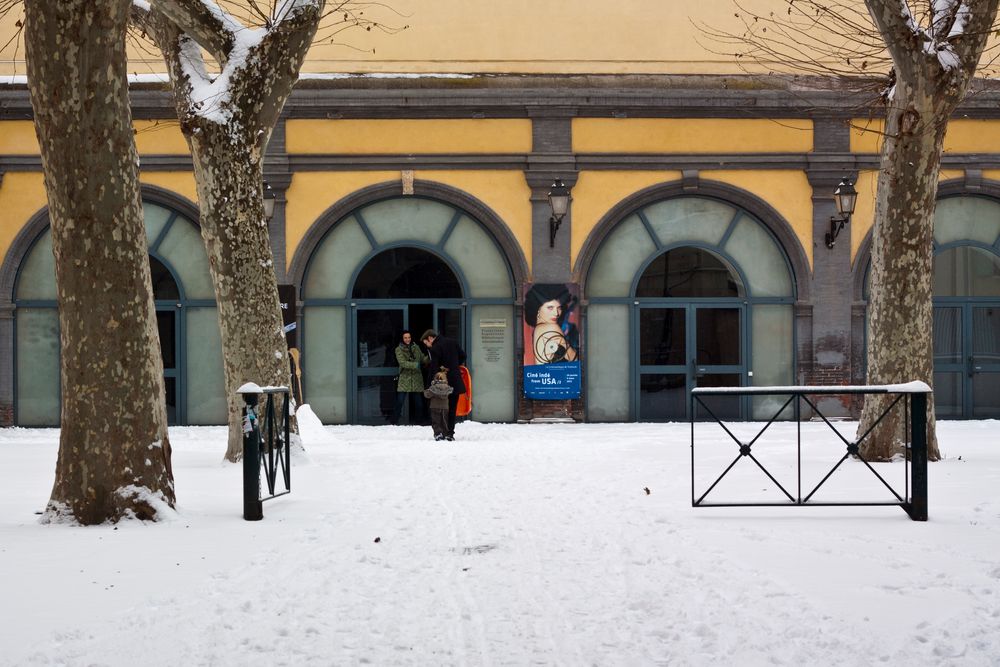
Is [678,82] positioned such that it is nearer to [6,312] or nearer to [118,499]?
[6,312]

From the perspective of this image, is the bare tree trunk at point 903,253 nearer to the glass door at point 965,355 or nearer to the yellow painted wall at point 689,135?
the yellow painted wall at point 689,135

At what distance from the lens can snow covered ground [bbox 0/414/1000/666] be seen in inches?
197

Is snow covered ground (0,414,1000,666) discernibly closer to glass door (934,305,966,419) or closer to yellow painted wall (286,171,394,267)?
yellow painted wall (286,171,394,267)

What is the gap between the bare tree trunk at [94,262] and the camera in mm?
7973

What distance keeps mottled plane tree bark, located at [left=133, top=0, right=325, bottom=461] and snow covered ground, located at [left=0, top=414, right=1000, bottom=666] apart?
5.60 feet

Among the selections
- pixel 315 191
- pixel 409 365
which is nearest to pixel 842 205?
pixel 409 365

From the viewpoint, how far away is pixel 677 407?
1995 centimetres

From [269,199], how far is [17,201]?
436 cm

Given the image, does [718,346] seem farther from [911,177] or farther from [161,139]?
[161,139]

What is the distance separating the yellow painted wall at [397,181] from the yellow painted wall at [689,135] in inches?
54.2

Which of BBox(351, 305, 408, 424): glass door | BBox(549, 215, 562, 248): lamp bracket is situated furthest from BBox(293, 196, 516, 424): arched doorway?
BBox(549, 215, 562, 248): lamp bracket

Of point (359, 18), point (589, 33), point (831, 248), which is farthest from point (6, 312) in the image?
point (831, 248)

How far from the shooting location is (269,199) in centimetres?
1909

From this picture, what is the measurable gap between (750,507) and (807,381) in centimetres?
1083
